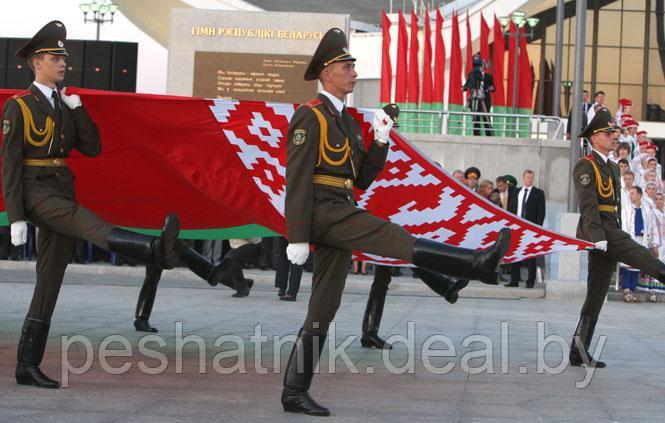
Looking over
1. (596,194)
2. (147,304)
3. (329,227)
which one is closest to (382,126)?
(329,227)

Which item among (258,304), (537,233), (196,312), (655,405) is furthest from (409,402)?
(258,304)

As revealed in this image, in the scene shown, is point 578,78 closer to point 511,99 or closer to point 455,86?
point 455,86

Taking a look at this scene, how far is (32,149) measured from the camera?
25.4 feet

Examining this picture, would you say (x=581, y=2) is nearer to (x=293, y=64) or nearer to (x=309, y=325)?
(x=293, y=64)

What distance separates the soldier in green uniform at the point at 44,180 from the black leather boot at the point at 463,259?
184 cm

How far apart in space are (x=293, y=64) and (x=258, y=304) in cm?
1346

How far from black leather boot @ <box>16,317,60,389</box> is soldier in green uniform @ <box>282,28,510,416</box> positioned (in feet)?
5.38

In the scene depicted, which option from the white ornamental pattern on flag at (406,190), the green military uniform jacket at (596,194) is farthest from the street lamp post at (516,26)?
the white ornamental pattern on flag at (406,190)

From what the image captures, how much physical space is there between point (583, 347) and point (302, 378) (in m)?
3.40

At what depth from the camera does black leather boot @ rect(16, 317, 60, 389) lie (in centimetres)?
759

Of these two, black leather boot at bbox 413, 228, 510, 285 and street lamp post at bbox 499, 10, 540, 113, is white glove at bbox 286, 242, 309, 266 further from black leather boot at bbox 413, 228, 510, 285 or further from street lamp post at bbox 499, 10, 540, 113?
street lamp post at bbox 499, 10, 540, 113

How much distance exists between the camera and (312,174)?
23.0ft

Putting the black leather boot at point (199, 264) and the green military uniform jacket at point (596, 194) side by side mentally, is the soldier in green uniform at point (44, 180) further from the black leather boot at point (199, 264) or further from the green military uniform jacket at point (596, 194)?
the green military uniform jacket at point (596, 194)

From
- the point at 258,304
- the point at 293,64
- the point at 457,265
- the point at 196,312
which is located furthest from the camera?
the point at 293,64
